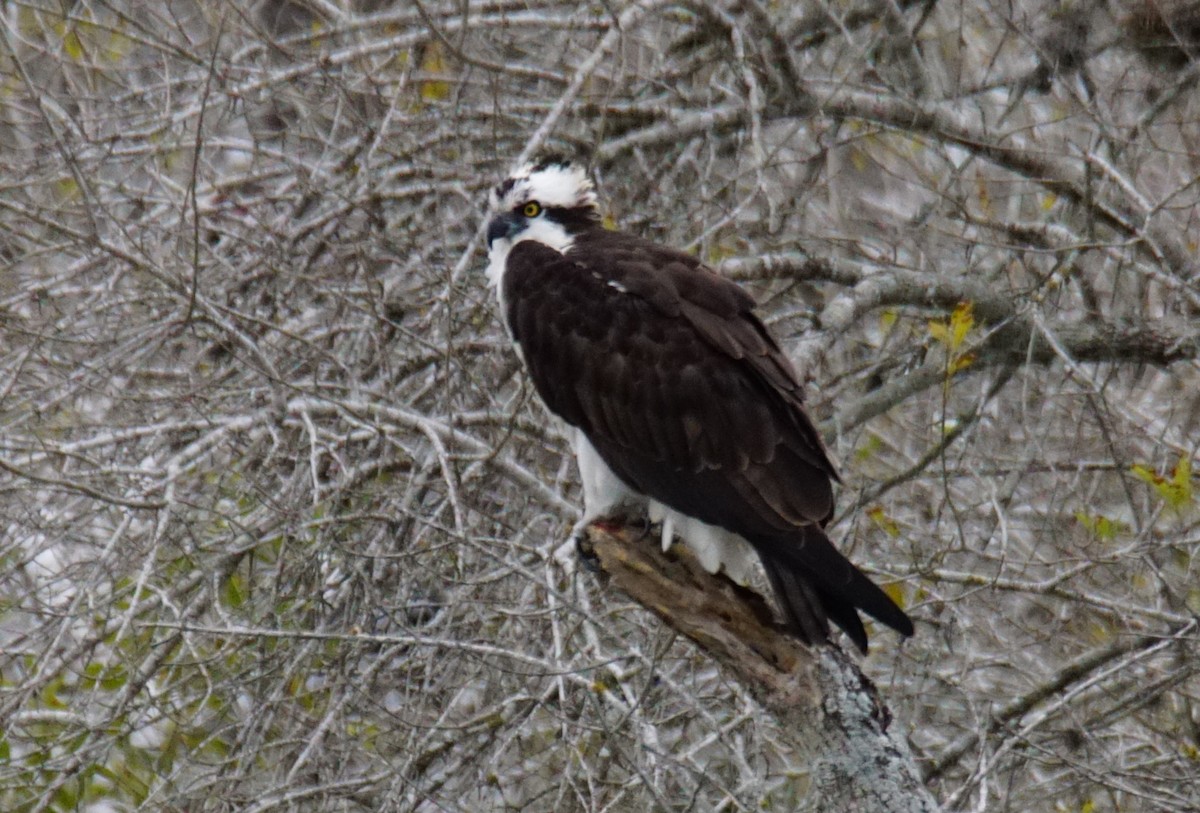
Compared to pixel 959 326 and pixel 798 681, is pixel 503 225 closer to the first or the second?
pixel 959 326

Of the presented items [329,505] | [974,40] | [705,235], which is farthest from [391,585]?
[974,40]

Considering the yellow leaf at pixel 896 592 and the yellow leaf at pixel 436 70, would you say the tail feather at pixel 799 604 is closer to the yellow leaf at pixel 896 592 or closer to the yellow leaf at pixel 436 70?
the yellow leaf at pixel 896 592

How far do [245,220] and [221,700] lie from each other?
1649 mm

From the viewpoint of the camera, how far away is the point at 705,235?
4879 mm

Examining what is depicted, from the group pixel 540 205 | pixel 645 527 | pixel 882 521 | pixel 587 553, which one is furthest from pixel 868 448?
pixel 587 553

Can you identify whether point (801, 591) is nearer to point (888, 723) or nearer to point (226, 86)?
point (888, 723)

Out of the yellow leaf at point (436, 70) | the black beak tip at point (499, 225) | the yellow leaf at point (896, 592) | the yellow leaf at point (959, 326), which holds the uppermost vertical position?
the yellow leaf at point (959, 326)

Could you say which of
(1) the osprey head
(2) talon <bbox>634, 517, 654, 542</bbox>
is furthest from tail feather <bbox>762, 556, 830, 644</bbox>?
(1) the osprey head

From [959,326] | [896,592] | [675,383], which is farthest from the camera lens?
[896,592]

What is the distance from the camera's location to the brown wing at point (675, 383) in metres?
4.34

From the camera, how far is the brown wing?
4.34m

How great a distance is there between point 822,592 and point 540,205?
1.77 m

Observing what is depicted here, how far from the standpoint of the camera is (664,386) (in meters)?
4.70

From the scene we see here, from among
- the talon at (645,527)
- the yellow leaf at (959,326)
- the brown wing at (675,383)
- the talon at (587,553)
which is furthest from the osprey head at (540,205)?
the yellow leaf at (959,326)
